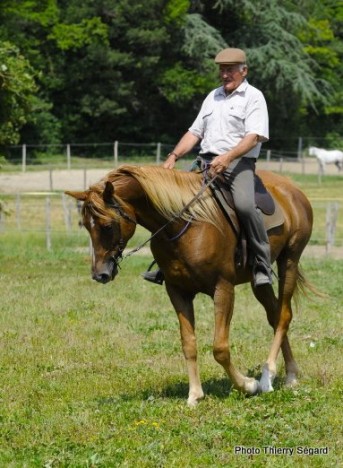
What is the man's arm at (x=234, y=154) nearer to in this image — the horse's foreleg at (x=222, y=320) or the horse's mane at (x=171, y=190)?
the horse's mane at (x=171, y=190)

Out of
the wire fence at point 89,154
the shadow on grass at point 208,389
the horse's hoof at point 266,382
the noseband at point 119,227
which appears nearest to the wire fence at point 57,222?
the wire fence at point 89,154

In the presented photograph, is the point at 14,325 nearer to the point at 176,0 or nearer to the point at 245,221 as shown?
the point at 245,221

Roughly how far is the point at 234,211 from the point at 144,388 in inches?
72.0

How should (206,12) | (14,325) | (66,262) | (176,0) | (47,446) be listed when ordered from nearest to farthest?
(47,446), (14,325), (66,262), (176,0), (206,12)

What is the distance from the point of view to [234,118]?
8.03m

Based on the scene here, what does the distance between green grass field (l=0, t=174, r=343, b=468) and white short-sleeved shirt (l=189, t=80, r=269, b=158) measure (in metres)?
2.07

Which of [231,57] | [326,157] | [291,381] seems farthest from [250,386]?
[326,157]

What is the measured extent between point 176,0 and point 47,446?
162 feet

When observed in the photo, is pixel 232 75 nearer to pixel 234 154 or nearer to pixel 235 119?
pixel 235 119

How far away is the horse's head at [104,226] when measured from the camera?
7.29 metres

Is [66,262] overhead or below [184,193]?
below

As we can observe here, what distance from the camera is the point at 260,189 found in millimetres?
8430

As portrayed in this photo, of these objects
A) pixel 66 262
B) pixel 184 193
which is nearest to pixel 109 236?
pixel 184 193

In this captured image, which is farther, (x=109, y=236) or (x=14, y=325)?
(x=14, y=325)
